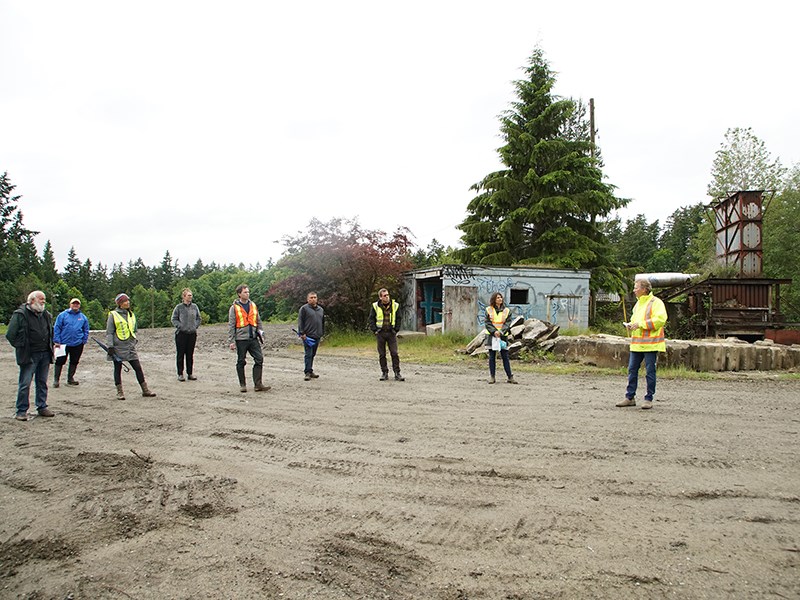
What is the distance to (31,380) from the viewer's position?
795 cm

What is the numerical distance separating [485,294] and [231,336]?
44.3ft

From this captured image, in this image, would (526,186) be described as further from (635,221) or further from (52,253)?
(52,253)

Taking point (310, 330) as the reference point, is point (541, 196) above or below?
above

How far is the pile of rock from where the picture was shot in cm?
1540

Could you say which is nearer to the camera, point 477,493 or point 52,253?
point 477,493

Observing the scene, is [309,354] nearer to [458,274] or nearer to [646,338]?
[646,338]

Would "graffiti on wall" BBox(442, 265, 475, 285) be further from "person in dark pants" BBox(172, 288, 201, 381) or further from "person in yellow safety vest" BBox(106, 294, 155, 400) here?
"person in yellow safety vest" BBox(106, 294, 155, 400)

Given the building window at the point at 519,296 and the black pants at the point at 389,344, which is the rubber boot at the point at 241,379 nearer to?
the black pants at the point at 389,344

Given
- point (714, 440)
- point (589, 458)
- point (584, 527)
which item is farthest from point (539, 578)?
point (714, 440)

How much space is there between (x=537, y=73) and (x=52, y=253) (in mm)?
92649

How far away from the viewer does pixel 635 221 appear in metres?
90.4

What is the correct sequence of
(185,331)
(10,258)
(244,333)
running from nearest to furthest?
(244,333)
(185,331)
(10,258)

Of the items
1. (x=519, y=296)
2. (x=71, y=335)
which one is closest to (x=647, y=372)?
(x=71, y=335)

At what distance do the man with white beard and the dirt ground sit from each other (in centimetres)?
36
